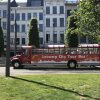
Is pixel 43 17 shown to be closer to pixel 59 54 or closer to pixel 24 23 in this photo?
pixel 24 23

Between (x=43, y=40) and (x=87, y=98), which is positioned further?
(x=43, y=40)

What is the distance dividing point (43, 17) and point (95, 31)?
73.3m

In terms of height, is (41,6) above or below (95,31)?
above

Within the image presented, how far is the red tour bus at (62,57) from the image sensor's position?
43594 millimetres

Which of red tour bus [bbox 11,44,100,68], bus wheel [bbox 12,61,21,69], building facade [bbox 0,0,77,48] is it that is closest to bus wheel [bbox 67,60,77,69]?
red tour bus [bbox 11,44,100,68]

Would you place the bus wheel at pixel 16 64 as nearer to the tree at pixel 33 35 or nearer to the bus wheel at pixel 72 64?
the bus wheel at pixel 72 64

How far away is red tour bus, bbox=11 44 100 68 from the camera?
43.6 m

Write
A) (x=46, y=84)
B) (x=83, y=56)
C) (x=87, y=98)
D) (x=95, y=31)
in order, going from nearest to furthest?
1. (x=87, y=98)
2. (x=95, y=31)
3. (x=46, y=84)
4. (x=83, y=56)

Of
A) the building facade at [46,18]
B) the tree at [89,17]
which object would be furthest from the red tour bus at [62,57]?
the building facade at [46,18]

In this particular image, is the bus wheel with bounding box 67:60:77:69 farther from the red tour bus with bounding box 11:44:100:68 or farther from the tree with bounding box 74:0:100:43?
the tree with bounding box 74:0:100:43

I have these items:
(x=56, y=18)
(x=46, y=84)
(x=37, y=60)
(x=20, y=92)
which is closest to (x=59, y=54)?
(x=37, y=60)

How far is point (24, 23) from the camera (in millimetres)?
90750

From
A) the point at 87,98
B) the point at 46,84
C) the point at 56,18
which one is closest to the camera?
the point at 87,98

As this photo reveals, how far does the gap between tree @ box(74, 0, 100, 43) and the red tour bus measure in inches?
1041
